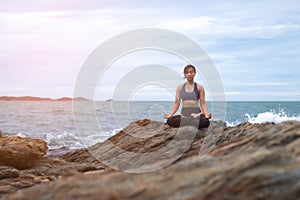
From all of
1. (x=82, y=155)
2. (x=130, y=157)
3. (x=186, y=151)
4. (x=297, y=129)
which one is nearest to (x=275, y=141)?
(x=297, y=129)

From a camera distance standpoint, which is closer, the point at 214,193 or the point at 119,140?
the point at 214,193

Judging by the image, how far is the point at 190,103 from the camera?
37.1 ft

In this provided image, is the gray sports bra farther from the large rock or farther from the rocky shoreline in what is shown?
the rocky shoreline

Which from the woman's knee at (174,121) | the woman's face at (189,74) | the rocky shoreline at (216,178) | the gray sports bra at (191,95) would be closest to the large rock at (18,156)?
the woman's knee at (174,121)

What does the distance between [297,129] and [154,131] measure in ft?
26.0

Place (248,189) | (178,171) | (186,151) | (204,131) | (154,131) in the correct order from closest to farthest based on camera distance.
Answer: (248,189)
(178,171)
(186,151)
(204,131)
(154,131)

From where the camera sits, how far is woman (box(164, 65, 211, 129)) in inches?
433

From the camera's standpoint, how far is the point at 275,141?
152 inches

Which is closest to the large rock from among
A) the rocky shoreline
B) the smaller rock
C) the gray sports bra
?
the smaller rock

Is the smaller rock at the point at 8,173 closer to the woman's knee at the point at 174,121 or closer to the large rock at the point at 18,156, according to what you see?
the large rock at the point at 18,156

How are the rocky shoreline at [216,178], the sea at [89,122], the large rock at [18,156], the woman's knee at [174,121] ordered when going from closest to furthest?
the rocky shoreline at [216,178] → the large rock at [18,156] → the woman's knee at [174,121] → the sea at [89,122]

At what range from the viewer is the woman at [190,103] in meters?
11.0

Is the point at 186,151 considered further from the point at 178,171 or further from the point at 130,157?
the point at 178,171

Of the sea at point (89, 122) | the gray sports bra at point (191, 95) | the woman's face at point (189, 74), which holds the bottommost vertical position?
the sea at point (89, 122)
